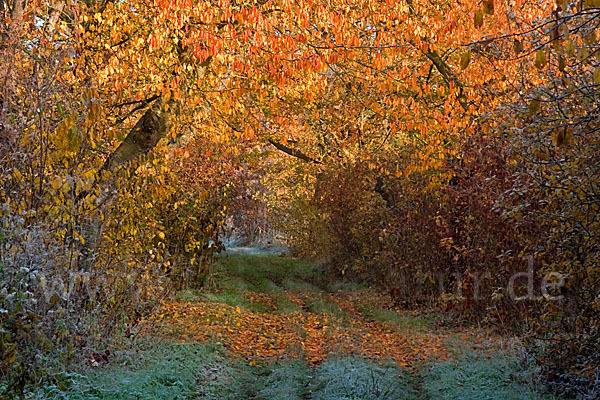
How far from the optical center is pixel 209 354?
8609 millimetres

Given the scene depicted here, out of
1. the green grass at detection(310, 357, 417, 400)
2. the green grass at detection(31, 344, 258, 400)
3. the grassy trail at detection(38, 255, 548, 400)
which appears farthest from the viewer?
the green grass at detection(310, 357, 417, 400)

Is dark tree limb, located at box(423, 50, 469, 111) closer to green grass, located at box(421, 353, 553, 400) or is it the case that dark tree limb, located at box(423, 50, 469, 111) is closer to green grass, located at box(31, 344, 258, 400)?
green grass, located at box(421, 353, 553, 400)

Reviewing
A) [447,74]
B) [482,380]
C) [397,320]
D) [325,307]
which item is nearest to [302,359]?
[482,380]

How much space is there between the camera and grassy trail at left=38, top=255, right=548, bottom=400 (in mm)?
6707

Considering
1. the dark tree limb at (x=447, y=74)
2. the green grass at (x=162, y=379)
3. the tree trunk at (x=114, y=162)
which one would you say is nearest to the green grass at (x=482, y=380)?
the green grass at (x=162, y=379)

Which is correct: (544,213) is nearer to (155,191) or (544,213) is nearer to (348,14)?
(155,191)

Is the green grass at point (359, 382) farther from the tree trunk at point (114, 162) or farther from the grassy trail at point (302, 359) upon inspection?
the tree trunk at point (114, 162)

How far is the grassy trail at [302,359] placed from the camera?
6707 millimetres

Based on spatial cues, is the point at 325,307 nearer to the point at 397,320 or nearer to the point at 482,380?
the point at 397,320

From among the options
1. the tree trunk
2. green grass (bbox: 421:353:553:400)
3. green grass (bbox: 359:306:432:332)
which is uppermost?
the tree trunk

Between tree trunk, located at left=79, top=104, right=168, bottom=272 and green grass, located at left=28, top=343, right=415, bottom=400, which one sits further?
tree trunk, located at left=79, top=104, right=168, bottom=272

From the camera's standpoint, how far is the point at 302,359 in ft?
29.2

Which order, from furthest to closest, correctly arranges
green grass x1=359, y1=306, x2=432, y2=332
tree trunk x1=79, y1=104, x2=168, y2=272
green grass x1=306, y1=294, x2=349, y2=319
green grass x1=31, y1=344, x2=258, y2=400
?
1. green grass x1=306, y1=294, x2=349, y2=319
2. green grass x1=359, y1=306, x2=432, y2=332
3. tree trunk x1=79, y1=104, x2=168, y2=272
4. green grass x1=31, y1=344, x2=258, y2=400

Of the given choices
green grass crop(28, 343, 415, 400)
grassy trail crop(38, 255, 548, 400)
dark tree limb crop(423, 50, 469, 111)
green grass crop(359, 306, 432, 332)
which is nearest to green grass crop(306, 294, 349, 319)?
grassy trail crop(38, 255, 548, 400)
